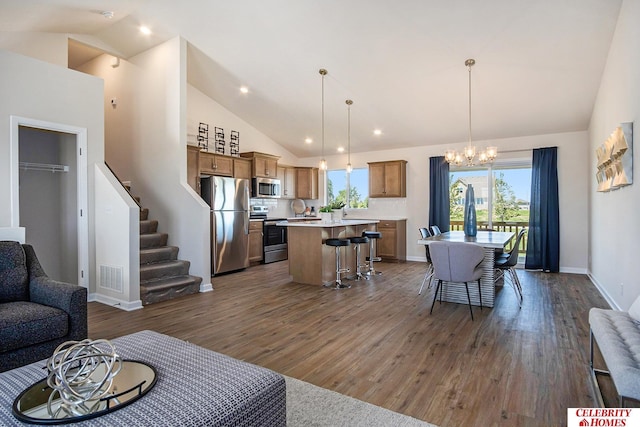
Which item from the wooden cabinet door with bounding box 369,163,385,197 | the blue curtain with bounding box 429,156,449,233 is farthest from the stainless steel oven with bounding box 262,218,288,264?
the blue curtain with bounding box 429,156,449,233

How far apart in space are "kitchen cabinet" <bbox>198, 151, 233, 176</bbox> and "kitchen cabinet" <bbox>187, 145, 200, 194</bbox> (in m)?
0.11

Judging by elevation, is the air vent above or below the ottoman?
below

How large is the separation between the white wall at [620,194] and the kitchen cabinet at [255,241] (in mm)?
5616

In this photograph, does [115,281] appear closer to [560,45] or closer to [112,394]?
[112,394]

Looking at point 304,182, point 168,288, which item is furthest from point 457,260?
point 304,182

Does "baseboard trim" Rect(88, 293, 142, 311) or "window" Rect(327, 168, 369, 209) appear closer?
"baseboard trim" Rect(88, 293, 142, 311)

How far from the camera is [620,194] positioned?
3.72m

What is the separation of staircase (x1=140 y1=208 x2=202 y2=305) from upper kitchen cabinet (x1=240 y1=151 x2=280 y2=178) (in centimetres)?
252

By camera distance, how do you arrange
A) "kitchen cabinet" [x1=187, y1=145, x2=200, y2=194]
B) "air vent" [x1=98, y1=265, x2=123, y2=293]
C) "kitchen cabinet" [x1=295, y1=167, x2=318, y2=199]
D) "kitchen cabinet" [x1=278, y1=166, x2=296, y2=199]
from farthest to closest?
1. "kitchen cabinet" [x1=295, y1=167, x2=318, y2=199]
2. "kitchen cabinet" [x1=278, y1=166, x2=296, y2=199]
3. "kitchen cabinet" [x1=187, y1=145, x2=200, y2=194]
4. "air vent" [x1=98, y1=265, x2=123, y2=293]

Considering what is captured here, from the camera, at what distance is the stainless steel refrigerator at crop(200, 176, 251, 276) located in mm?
6148

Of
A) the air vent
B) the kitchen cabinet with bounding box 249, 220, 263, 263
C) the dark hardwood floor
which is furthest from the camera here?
the kitchen cabinet with bounding box 249, 220, 263, 263

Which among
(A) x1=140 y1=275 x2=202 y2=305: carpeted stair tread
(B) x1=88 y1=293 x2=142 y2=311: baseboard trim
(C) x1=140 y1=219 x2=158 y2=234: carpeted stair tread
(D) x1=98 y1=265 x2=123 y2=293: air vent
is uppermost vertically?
(C) x1=140 y1=219 x2=158 y2=234: carpeted stair tread

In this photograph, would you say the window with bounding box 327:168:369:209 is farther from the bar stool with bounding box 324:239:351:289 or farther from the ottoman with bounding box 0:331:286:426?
the ottoman with bounding box 0:331:286:426

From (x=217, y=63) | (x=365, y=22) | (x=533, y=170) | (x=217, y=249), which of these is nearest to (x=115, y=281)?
(x=217, y=249)
